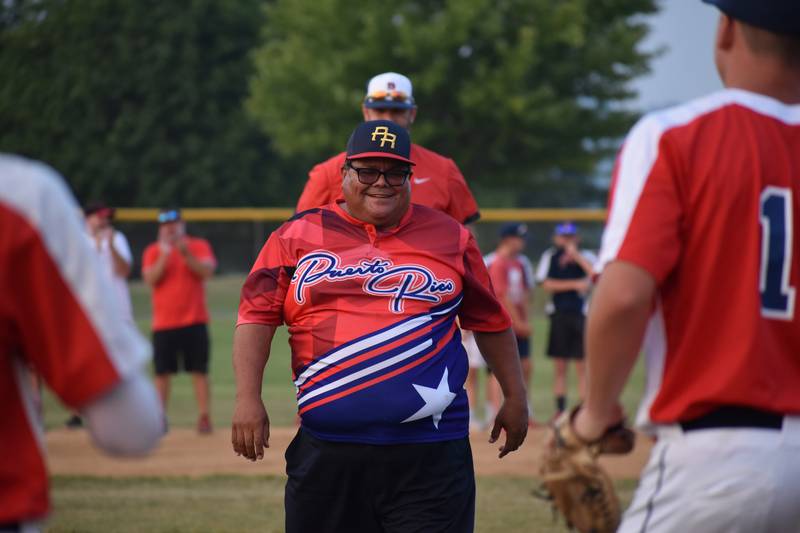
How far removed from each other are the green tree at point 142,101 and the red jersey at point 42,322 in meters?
40.9

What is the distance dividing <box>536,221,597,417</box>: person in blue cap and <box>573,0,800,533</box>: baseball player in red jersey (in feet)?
34.6

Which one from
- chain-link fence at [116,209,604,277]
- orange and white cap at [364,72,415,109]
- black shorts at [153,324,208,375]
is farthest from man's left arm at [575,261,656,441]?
chain-link fence at [116,209,604,277]

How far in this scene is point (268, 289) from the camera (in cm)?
459

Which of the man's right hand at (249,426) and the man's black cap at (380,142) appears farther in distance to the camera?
the man's black cap at (380,142)

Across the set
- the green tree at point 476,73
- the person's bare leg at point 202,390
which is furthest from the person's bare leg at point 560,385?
the green tree at point 476,73

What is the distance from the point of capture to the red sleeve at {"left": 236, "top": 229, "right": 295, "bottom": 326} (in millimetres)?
4594

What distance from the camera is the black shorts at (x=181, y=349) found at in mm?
12211

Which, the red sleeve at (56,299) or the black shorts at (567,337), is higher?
the red sleeve at (56,299)

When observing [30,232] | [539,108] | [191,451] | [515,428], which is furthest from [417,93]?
[30,232]

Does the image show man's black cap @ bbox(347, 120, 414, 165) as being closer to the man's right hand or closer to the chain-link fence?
the man's right hand

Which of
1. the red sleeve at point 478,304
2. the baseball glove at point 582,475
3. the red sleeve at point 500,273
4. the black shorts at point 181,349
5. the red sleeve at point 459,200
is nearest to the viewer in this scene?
the baseball glove at point 582,475

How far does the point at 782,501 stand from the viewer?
2.70m

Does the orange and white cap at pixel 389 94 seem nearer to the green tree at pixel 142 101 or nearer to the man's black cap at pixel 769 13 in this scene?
the man's black cap at pixel 769 13

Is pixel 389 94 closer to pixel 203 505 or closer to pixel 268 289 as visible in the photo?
pixel 268 289
